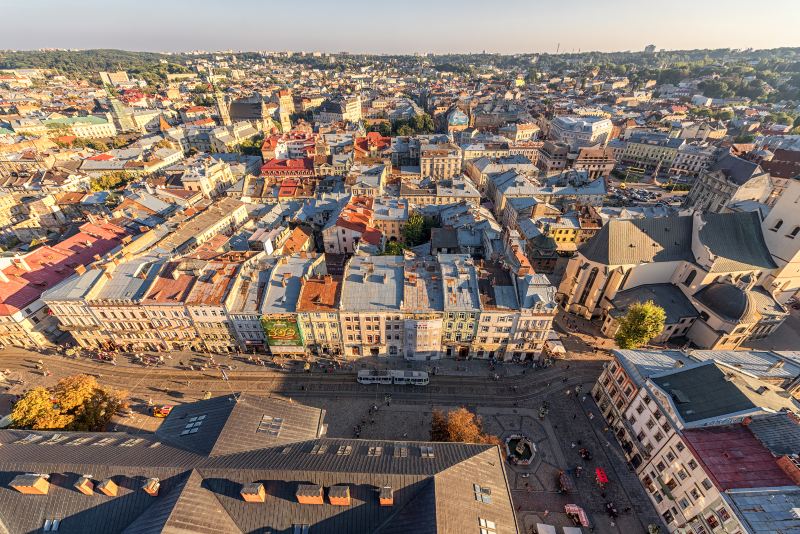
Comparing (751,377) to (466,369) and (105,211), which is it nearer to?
(466,369)

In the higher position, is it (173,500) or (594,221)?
(173,500)

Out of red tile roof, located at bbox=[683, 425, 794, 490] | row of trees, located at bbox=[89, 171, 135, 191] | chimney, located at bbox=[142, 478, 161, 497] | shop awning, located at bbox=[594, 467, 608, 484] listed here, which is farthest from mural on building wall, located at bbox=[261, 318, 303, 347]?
row of trees, located at bbox=[89, 171, 135, 191]

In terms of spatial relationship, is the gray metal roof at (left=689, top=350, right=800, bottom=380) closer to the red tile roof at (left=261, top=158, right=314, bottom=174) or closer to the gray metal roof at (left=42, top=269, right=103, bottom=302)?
the gray metal roof at (left=42, top=269, right=103, bottom=302)

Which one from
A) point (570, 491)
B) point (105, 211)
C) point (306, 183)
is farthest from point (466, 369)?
point (105, 211)

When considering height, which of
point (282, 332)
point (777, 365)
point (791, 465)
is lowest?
point (282, 332)

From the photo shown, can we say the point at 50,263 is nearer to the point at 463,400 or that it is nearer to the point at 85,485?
the point at 85,485

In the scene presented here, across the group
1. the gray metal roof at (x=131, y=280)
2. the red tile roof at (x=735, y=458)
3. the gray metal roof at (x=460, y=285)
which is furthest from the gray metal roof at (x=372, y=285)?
the red tile roof at (x=735, y=458)

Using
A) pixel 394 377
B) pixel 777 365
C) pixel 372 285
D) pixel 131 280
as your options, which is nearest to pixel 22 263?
pixel 131 280

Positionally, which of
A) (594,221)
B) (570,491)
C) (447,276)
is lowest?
(570,491)
